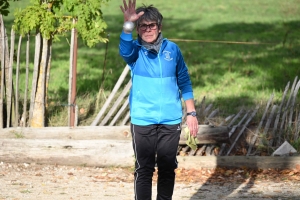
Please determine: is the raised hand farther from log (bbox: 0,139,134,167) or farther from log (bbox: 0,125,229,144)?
log (bbox: 0,125,229,144)

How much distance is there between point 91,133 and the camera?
325 inches

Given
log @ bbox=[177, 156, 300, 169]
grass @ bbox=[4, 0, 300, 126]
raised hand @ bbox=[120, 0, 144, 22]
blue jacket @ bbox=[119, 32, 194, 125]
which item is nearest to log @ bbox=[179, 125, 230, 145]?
log @ bbox=[177, 156, 300, 169]

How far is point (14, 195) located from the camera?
6.53m


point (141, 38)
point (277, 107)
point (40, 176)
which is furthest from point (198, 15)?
point (141, 38)

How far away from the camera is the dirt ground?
6680 mm

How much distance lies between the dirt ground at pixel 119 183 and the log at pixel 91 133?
0.52m

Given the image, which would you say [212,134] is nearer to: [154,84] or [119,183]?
[119,183]

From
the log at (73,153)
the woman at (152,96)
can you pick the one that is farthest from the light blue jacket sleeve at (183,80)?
the log at (73,153)

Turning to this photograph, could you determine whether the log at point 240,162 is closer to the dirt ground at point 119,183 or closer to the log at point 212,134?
the dirt ground at point 119,183

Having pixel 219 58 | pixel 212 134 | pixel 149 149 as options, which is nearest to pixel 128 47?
pixel 149 149

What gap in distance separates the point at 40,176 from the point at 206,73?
6769 millimetres

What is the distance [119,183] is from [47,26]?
221cm

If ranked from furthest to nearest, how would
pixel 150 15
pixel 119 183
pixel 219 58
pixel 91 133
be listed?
pixel 219 58 → pixel 91 133 → pixel 119 183 → pixel 150 15

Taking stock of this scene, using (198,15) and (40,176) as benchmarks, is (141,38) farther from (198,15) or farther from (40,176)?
(198,15)
